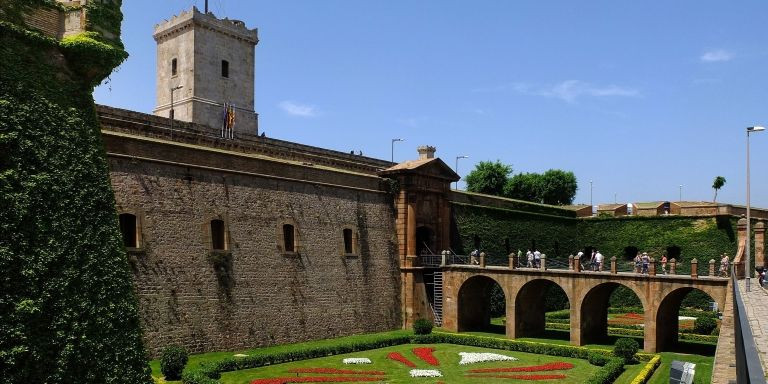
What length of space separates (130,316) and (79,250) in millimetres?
1750

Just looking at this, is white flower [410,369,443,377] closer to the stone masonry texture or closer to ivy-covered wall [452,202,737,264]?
the stone masonry texture

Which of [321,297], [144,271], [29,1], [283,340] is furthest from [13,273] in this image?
[321,297]

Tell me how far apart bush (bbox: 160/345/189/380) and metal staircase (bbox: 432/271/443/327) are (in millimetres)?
18367

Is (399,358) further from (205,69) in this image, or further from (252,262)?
(205,69)

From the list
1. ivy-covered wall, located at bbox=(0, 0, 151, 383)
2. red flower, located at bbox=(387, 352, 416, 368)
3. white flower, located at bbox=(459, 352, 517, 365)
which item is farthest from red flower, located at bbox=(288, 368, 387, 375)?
ivy-covered wall, located at bbox=(0, 0, 151, 383)

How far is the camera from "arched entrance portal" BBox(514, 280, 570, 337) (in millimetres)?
35000

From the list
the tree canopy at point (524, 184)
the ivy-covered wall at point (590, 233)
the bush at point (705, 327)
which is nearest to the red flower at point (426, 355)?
the ivy-covered wall at point (590, 233)

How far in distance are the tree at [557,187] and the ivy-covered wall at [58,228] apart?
62.9 meters

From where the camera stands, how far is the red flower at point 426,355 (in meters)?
28.3

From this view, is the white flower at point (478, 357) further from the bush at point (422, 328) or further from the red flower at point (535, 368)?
the bush at point (422, 328)

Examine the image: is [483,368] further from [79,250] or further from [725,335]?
[79,250]

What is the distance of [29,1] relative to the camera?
A: 45.6 feet

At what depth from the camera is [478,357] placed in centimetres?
2900

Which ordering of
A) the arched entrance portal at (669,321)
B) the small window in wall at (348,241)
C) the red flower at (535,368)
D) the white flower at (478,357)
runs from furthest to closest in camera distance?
the small window in wall at (348,241) → the arched entrance portal at (669,321) → the white flower at (478,357) → the red flower at (535,368)
